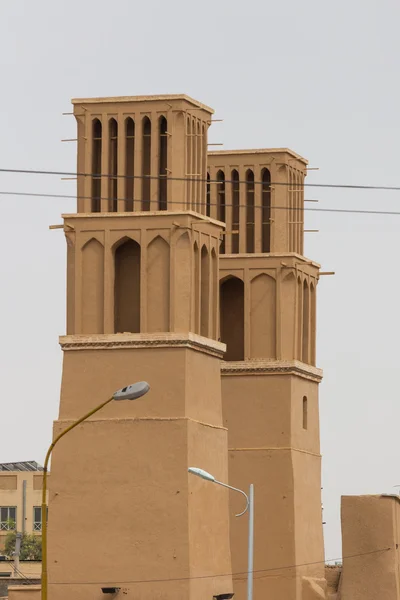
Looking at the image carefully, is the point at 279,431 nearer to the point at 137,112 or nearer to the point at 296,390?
the point at 296,390

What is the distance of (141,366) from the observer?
1905 inches

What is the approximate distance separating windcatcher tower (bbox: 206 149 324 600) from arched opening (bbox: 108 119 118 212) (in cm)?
608

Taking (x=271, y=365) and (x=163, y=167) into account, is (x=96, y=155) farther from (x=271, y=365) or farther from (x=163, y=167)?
(x=271, y=365)

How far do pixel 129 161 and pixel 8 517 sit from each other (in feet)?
183

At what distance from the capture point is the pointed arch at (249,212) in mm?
58438

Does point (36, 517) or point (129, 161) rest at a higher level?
point (129, 161)

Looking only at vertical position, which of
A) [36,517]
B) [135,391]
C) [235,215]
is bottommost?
[135,391]

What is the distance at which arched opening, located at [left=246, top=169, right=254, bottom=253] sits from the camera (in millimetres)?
58438

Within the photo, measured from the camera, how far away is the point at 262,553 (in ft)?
182

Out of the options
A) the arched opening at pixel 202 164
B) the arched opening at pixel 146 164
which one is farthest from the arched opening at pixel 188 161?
the arched opening at pixel 146 164

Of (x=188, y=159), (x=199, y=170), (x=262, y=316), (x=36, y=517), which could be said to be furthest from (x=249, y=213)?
(x=36, y=517)

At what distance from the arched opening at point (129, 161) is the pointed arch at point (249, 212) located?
9543 mm

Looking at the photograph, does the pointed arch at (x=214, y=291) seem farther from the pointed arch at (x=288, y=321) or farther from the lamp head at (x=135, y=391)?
the lamp head at (x=135, y=391)

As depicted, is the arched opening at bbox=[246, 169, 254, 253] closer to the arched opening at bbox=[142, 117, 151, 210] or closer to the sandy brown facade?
the sandy brown facade
